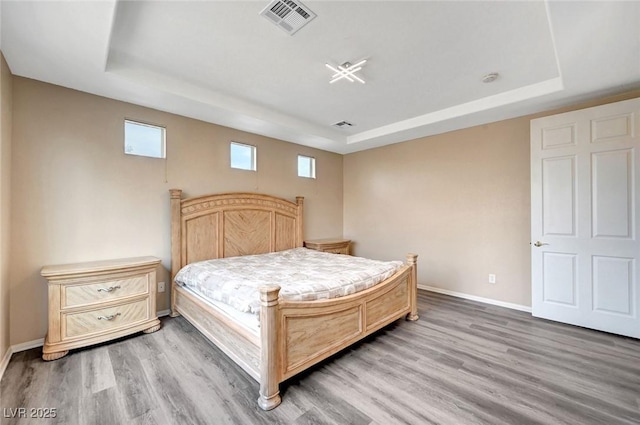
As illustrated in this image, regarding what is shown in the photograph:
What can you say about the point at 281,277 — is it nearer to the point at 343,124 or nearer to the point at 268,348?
the point at 268,348

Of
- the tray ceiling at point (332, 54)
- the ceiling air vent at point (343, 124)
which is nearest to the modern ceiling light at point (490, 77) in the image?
the tray ceiling at point (332, 54)

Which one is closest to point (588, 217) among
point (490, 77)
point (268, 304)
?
point (490, 77)

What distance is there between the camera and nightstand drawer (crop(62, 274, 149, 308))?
7.82ft

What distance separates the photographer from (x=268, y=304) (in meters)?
1.76

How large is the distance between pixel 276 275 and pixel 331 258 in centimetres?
118

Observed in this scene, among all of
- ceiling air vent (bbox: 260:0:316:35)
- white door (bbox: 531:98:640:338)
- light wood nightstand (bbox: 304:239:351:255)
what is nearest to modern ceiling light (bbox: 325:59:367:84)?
ceiling air vent (bbox: 260:0:316:35)

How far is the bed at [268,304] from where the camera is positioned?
5.94 ft

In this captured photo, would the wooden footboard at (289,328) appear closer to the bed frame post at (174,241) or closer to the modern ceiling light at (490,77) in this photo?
the bed frame post at (174,241)

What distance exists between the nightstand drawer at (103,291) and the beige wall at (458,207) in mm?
3882

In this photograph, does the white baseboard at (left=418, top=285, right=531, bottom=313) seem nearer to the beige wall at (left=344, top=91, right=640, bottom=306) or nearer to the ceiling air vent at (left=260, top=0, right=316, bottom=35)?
the beige wall at (left=344, top=91, right=640, bottom=306)

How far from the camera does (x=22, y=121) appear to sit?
250cm

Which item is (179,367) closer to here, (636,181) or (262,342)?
(262,342)

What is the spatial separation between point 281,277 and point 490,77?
3.04m

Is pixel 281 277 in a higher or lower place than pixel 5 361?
higher
